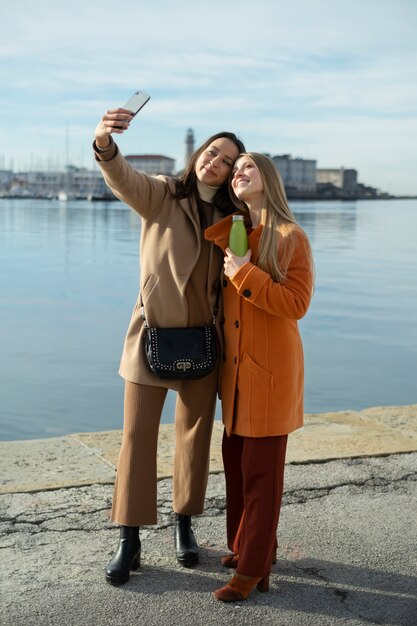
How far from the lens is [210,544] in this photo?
12.3 ft

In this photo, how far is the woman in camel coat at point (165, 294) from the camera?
3.48m

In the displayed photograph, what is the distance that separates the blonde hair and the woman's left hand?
60mm

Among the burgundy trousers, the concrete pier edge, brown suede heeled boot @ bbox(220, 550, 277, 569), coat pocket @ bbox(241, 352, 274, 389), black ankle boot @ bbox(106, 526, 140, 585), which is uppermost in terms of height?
coat pocket @ bbox(241, 352, 274, 389)

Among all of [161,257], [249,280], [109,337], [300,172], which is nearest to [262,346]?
[249,280]

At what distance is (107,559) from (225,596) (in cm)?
54

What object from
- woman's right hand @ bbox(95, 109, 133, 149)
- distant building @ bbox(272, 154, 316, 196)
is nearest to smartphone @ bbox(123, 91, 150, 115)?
woman's right hand @ bbox(95, 109, 133, 149)

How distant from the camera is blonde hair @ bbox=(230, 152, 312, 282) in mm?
3266

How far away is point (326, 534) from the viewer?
3881mm

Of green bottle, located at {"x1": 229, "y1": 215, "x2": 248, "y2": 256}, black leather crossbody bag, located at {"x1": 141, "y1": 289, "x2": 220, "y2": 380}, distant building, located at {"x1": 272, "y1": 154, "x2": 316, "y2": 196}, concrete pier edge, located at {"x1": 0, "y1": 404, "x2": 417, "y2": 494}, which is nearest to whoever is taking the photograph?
green bottle, located at {"x1": 229, "y1": 215, "x2": 248, "y2": 256}

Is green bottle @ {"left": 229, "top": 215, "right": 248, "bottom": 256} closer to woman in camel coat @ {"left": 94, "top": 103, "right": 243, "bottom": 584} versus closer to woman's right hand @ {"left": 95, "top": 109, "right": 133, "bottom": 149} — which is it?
woman in camel coat @ {"left": 94, "top": 103, "right": 243, "bottom": 584}

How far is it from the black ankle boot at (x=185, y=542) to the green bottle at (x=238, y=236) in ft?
3.62

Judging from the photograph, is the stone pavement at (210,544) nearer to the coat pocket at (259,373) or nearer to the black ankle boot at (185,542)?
the black ankle boot at (185,542)

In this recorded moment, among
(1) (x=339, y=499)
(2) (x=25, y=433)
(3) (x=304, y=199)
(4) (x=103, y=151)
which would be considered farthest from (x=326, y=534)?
(3) (x=304, y=199)

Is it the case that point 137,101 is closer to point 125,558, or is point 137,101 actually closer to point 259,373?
point 259,373
